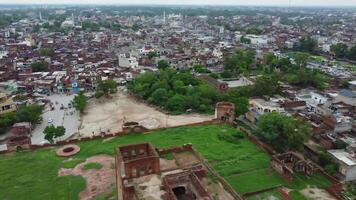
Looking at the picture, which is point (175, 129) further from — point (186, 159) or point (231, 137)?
point (186, 159)

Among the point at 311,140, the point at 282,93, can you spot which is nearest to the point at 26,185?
the point at 311,140

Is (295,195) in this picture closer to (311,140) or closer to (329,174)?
(329,174)

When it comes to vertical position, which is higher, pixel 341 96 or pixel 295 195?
pixel 341 96

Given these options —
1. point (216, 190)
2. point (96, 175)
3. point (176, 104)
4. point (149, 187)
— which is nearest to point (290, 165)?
point (216, 190)

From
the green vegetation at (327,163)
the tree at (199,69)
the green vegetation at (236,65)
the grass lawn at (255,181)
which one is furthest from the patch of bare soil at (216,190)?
the green vegetation at (236,65)

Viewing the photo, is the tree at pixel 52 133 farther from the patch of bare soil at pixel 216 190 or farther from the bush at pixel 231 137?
the patch of bare soil at pixel 216 190

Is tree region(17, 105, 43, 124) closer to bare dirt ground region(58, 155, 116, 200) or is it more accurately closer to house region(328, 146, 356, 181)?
bare dirt ground region(58, 155, 116, 200)

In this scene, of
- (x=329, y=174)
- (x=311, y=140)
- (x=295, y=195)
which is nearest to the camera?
(x=295, y=195)
